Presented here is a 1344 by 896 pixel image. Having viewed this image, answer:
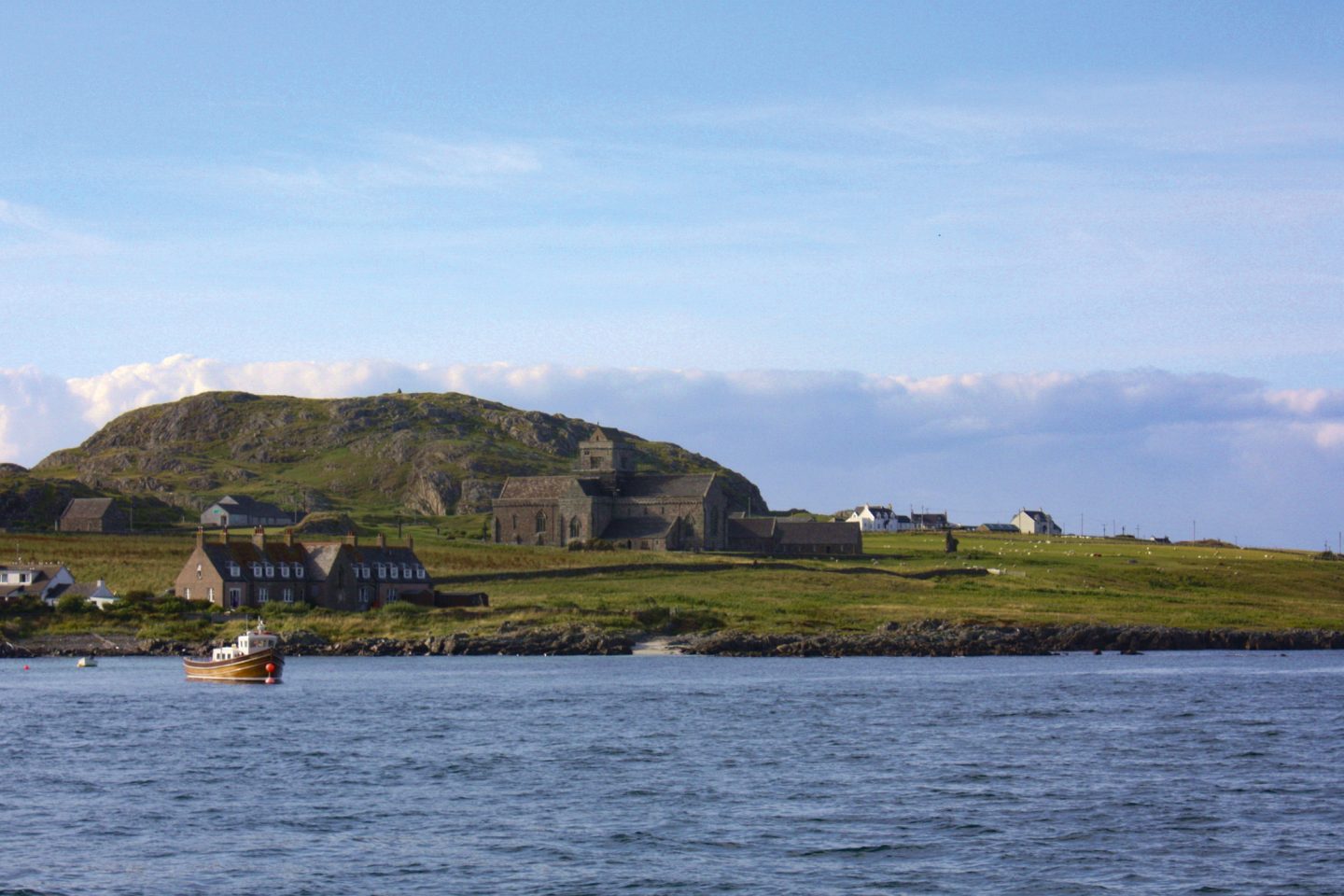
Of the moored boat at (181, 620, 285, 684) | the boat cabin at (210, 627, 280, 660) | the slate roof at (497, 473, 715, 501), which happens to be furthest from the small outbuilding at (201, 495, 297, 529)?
the moored boat at (181, 620, 285, 684)

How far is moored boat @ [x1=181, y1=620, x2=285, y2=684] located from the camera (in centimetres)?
7162

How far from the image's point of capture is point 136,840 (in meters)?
33.6

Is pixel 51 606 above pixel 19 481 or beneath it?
beneath

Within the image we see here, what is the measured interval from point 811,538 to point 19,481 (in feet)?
303

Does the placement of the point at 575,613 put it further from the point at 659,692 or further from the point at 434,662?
the point at 659,692

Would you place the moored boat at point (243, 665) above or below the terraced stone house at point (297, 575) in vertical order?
below

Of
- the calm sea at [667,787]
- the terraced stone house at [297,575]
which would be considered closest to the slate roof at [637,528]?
the terraced stone house at [297,575]

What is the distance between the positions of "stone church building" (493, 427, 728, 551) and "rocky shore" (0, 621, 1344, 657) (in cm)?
6341

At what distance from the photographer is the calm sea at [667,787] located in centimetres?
3069

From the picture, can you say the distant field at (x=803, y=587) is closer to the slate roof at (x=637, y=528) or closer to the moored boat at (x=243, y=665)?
the slate roof at (x=637, y=528)

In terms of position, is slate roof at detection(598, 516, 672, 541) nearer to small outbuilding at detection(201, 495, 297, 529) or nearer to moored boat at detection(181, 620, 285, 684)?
small outbuilding at detection(201, 495, 297, 529)

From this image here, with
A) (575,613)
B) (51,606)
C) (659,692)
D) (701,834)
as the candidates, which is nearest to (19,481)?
(51,606)

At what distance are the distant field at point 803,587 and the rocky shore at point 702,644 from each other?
2.70m

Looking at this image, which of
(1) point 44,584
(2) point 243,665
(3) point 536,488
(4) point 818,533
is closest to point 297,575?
(1) point 44,584
